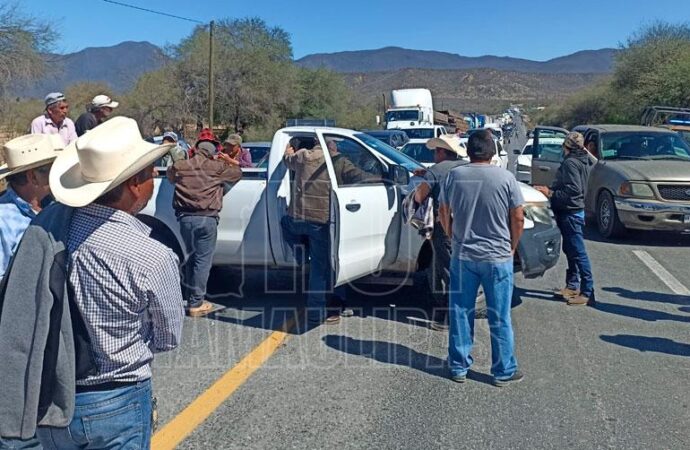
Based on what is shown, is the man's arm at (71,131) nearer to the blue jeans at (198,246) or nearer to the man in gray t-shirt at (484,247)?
the blue jeans at (198,246)

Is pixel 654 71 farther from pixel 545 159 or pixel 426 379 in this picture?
pixel 426 379

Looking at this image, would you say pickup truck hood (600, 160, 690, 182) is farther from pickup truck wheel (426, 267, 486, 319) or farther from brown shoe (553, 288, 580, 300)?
pickup truck wheel (426, 267, 486, 319)

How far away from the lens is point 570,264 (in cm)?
659

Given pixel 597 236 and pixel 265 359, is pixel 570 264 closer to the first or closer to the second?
pixel 265 359

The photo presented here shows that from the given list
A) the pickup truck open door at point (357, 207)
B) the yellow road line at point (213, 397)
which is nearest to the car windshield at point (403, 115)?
the pickup truck open door at point (357, 207)

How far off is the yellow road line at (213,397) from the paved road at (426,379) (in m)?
0.06

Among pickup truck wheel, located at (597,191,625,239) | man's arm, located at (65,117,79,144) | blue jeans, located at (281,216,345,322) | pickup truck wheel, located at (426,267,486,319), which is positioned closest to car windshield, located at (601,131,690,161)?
pickup truck wheel, located at (597,191,625,239)

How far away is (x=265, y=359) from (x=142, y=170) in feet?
10.4

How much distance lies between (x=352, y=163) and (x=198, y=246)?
1.63 metres

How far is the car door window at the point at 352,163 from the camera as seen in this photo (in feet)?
19.1

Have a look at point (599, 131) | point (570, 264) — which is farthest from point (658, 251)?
point (570, 264)

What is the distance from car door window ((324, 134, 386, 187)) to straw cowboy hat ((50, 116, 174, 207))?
3.60 meters

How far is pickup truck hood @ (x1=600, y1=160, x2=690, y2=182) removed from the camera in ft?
31.7

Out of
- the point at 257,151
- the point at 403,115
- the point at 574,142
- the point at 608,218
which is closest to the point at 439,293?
the point at 574,142
